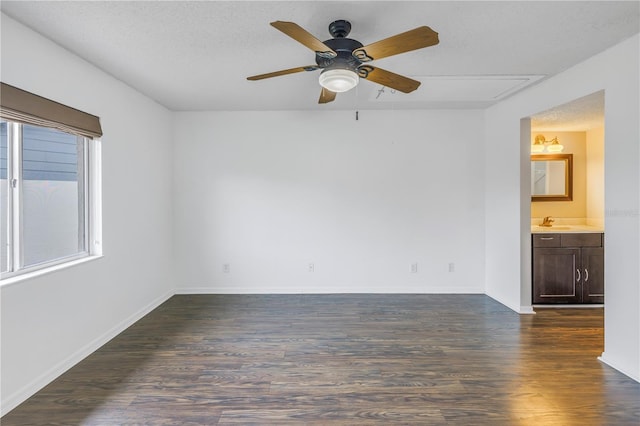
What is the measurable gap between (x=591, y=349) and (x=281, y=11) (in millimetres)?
3493

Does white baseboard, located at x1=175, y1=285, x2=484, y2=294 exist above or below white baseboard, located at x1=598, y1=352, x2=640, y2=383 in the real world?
above

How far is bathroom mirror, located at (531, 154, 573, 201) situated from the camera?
4801mm

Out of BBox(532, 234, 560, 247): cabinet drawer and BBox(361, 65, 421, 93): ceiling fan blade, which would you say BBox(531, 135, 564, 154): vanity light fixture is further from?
BBox(361, 65, 421, 93): ceiling fan blade

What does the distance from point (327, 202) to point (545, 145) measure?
2943 millimetres

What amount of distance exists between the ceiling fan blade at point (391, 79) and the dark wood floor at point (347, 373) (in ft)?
6.77

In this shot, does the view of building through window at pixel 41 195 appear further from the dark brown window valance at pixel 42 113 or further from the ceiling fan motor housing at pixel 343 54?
the ceiling fan motor housing at pixel 343 54

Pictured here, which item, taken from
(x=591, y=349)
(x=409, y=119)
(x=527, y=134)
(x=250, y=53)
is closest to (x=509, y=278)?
(x=591, y=349)

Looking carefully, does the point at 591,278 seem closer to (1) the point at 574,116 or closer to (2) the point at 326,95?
(1) the point at 574,116

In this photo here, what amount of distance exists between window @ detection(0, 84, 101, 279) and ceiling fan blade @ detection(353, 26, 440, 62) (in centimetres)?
215

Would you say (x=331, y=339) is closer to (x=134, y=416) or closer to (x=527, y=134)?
(x=134, y=416)

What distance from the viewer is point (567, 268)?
13.4 ft

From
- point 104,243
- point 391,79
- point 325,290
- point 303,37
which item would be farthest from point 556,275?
point 104,243

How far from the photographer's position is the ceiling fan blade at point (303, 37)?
1.76 metres

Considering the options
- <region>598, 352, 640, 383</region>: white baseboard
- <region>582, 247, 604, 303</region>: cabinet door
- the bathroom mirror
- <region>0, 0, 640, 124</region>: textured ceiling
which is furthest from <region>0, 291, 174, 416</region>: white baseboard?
the bathroom mirror
